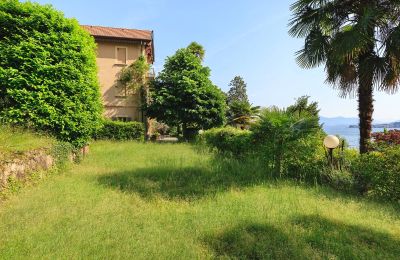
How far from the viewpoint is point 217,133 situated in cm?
1499

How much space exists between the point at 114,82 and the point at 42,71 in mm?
15173

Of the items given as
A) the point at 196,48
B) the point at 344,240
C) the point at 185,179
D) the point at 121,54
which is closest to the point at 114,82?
the point at 121,54

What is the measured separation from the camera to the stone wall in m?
6.22

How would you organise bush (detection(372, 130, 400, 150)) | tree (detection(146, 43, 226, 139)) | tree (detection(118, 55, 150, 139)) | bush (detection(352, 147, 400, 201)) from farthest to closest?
tree (detection(118, 55, 150, 139)) → tree (detection(146, 43, 226, 139)) → bush (detection(372, 130, 400, 150)) → bush (detection(352, 147, 400, 201))

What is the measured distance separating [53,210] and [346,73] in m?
9.20

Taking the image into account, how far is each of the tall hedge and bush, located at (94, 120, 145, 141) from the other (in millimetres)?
10551

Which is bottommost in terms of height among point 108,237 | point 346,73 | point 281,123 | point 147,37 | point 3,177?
point 108,237

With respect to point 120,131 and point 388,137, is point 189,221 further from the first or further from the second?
point 120,131

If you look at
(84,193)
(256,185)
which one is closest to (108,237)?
(84,193)

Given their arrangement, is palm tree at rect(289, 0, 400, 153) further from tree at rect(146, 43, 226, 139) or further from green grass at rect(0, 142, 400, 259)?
tree at rect(146, 43, 226, 139)

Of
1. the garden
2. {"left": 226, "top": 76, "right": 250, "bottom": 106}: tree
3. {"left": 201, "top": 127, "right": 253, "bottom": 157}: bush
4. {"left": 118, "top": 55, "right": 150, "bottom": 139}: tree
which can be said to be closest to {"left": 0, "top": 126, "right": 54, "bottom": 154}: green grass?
the garden

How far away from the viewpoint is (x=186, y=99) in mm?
23766

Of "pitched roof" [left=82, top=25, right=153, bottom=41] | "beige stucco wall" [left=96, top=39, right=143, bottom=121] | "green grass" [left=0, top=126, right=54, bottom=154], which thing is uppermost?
"pitched roof" [left=82, top=25, right=153, bottom=41]

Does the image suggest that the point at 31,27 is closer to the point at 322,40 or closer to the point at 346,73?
the point at 322,40
